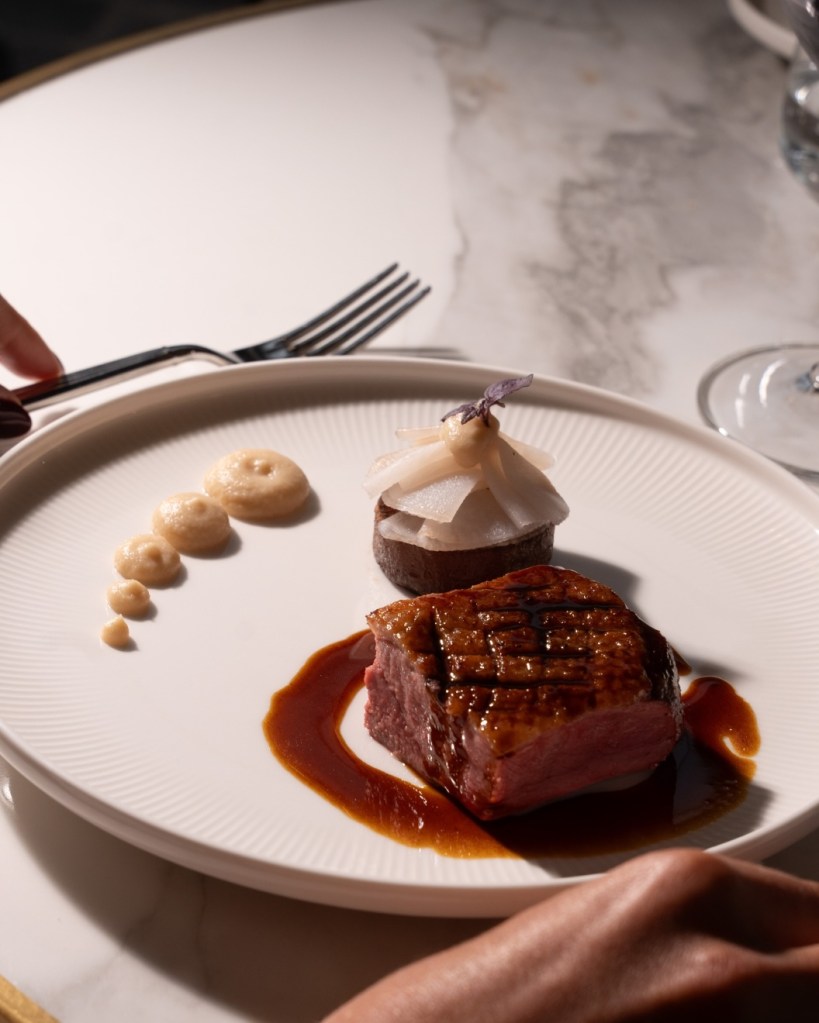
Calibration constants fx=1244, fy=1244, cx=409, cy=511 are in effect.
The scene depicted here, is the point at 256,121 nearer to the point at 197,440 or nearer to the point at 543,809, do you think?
the point at 197,440

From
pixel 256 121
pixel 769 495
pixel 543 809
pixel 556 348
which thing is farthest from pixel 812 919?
pixel 256 121

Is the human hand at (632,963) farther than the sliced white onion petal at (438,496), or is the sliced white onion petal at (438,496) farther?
the sliced white onion petal at (438,496)

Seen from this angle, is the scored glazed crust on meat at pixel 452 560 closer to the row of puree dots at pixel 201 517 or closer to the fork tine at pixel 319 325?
the row of puree dots at pixel 201 517

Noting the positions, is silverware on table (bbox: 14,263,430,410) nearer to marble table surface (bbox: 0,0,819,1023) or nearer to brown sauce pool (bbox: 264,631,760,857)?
marble table surface (bbox: 0,0,819,1023)

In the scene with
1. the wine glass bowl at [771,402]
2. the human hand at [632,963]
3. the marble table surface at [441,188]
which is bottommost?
the wine glass bowl at [771,402]

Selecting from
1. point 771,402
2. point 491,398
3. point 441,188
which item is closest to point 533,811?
point 491,398

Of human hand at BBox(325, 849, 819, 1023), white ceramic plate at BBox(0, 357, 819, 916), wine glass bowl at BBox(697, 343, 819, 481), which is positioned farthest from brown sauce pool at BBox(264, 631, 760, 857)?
wine glass bowl at BBox(697, 343, 819, 481)

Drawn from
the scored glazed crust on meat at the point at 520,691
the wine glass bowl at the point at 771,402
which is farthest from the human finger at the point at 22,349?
the wine glass bowl at the point at 771,402
